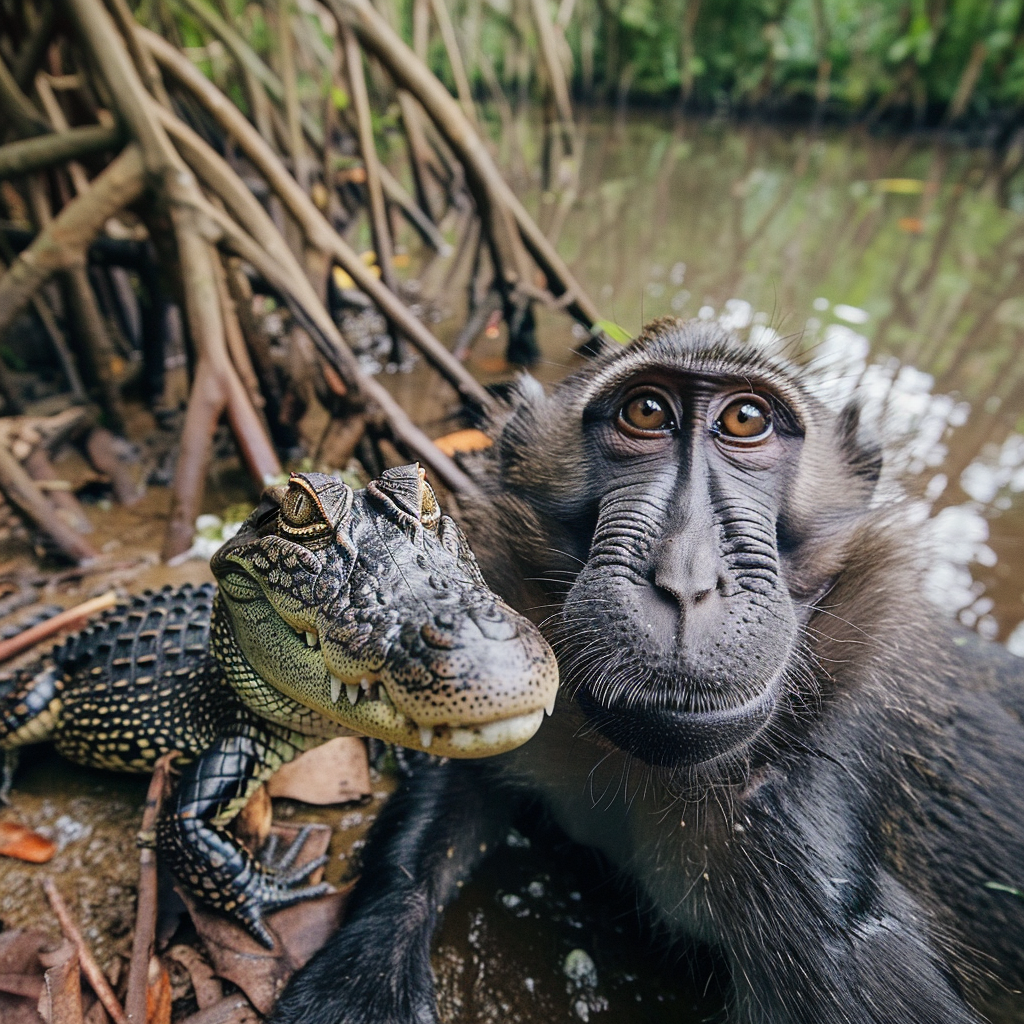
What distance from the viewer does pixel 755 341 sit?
87.5 inches

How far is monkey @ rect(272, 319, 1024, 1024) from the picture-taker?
1.64 metres

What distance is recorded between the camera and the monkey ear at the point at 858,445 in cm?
224

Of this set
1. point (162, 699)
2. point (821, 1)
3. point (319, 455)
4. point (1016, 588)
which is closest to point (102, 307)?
point (319, 455)

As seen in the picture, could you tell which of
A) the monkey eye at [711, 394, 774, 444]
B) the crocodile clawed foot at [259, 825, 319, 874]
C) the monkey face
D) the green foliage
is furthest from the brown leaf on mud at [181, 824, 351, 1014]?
the green foliage

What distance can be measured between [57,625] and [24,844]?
88 centimetres

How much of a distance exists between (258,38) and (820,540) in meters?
15.9

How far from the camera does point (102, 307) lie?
5.42m

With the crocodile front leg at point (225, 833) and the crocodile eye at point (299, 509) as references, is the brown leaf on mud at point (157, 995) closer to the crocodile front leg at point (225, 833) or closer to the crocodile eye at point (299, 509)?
the crocodile front leg at point (225, 833)

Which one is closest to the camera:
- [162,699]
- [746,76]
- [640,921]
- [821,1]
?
[640,921]

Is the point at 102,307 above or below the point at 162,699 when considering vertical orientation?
below

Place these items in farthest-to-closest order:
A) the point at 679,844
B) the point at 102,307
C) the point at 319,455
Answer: the point at 102,307, the point at 319,455, the point at 679,844

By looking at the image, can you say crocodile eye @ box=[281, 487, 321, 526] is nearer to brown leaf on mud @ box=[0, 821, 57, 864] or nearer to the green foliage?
brown leaf on mud @ box=[0, 821, 57, 864]

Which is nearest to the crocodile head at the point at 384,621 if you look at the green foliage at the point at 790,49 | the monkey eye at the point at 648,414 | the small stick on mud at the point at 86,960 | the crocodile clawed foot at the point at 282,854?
the monkey eye at the point at 648,414

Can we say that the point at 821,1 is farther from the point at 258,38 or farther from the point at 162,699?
the point at 162,699
